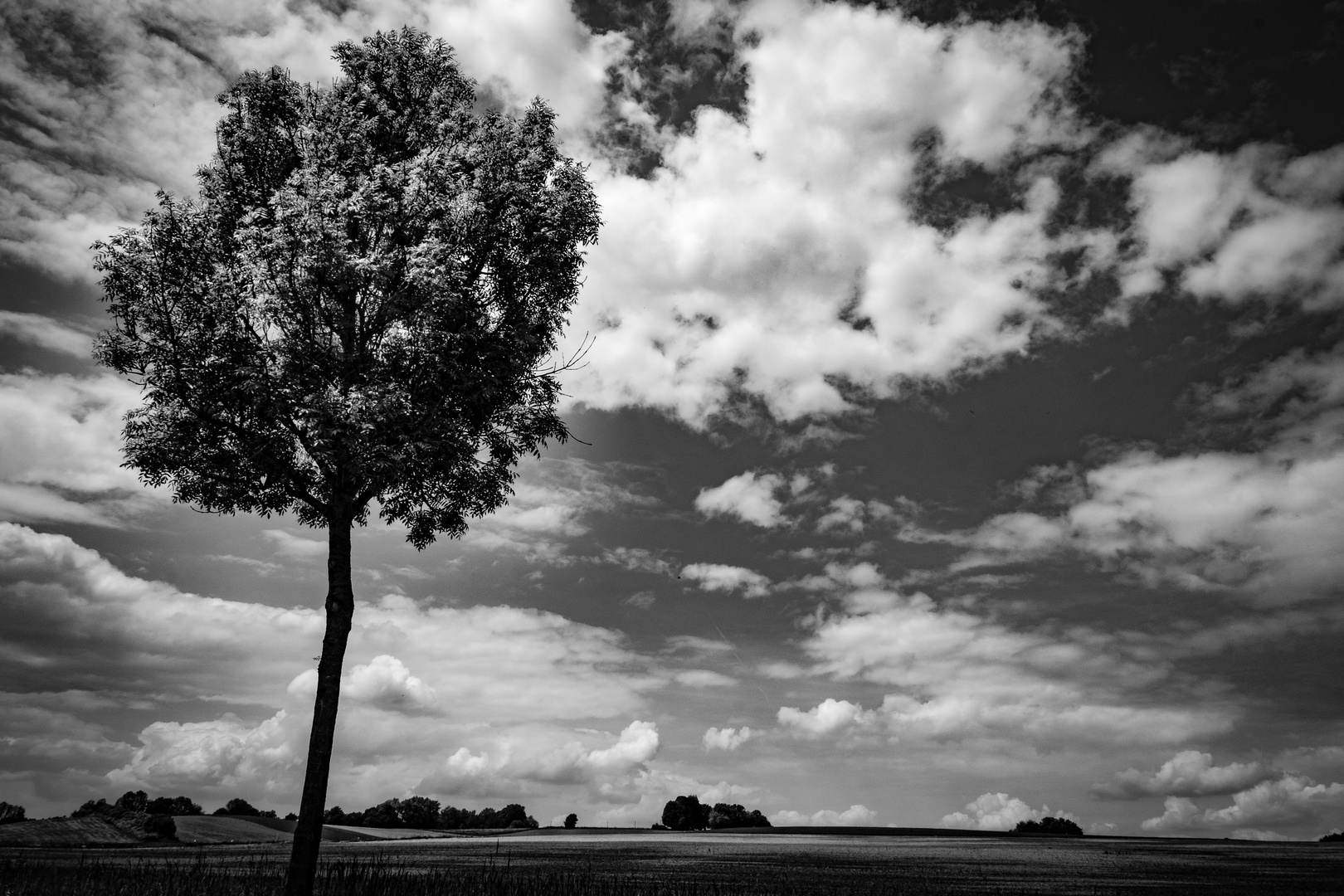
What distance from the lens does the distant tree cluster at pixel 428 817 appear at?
13588cm

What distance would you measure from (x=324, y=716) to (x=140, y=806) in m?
79.7

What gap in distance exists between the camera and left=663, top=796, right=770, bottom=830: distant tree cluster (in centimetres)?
15400

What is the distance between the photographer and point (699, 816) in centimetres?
15662

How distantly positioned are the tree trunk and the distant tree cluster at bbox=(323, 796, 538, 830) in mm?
127232

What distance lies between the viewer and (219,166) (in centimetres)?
2342

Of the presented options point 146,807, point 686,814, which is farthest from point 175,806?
point 686,814

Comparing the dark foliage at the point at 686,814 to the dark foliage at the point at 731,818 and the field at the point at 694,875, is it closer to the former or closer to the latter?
the dark foliage at the point at 731,818

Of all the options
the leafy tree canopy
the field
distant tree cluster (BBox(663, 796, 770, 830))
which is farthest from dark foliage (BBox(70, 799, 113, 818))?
distant tree cluster (BBox(663, 796, 770, 830))

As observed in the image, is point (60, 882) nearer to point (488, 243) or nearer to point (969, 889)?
point (488, 243)

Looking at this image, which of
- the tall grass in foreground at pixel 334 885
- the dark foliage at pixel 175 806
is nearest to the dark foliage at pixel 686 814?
the dark foliage at pixel 175 806

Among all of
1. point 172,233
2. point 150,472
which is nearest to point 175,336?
point 172,233

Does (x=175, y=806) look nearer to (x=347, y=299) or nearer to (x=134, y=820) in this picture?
(x=134, y=820)

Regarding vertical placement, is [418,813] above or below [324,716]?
below

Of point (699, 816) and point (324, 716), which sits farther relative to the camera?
point (699, 816)
